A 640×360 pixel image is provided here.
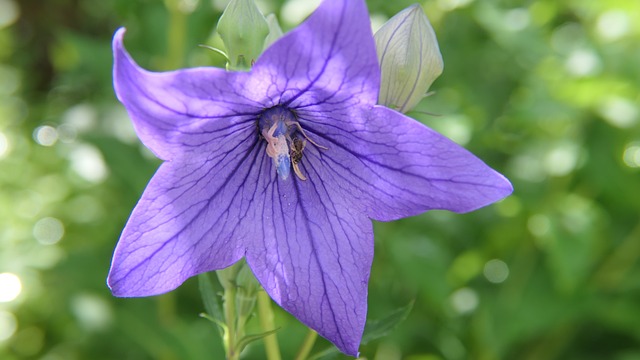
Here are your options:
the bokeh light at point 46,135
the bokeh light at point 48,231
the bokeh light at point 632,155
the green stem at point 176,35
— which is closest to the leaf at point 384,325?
the green stem at point 176,35

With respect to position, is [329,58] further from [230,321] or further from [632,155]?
[632,155]

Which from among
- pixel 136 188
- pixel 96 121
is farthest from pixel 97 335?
pixel 96 121

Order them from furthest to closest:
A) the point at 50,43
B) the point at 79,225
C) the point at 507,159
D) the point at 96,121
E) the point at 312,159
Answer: the point at 50,43, the point at 507,159, the point at 79,225, the point at 96,121, the point at 312,159

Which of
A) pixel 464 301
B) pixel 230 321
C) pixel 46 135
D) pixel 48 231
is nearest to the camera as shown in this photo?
pixel 230 321

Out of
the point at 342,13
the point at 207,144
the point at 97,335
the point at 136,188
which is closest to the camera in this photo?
the point at 342,13

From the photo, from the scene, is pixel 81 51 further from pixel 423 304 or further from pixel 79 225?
pixel 423 304

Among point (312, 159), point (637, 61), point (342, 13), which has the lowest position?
point (637, 61)

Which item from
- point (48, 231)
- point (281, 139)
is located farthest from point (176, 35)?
point (281, 139)
